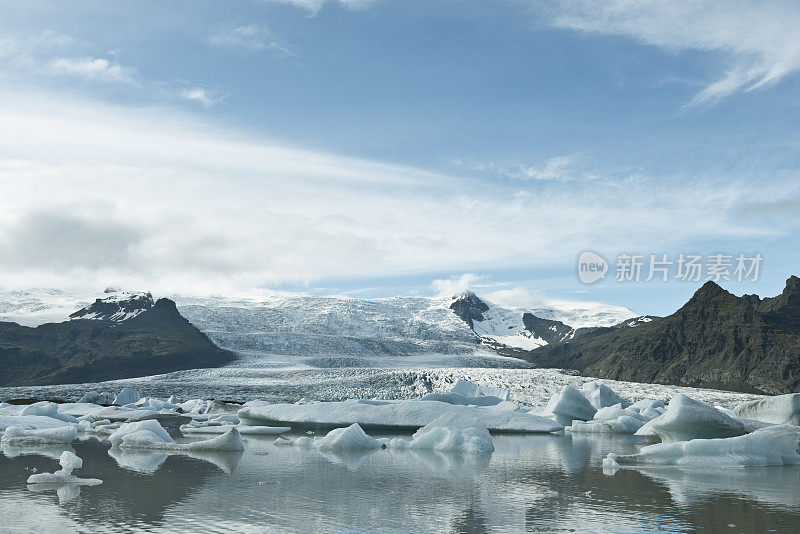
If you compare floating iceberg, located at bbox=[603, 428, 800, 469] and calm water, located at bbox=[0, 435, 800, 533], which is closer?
calm water, located at bbox=[0, 435, 800, 533]

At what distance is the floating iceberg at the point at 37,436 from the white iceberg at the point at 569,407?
21.1 metres

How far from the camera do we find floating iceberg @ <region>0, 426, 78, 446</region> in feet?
65.8

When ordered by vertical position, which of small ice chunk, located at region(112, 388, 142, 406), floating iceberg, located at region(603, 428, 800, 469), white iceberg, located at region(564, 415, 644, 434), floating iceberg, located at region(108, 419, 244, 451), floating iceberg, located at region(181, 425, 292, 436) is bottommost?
small ice chunk, located at region(112, 388, 142, 406)

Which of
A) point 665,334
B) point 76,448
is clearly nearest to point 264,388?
point 76,448

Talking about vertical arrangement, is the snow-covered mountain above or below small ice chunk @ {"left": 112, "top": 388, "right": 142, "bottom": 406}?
above

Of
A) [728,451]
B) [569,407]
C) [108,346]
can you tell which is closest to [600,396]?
[569,407]

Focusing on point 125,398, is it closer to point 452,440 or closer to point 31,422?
point 31,422

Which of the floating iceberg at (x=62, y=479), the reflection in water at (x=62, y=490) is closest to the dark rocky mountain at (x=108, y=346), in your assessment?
the floating iceberg at (x=62, y=479)

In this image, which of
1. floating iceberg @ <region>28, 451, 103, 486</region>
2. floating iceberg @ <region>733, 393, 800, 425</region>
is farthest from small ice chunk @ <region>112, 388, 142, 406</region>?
floating iceberg @ <region>733, 393, 800, 425</region>

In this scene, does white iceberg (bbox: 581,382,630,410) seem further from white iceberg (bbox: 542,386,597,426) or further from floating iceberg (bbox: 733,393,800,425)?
floating iceberg (bbox: 733,393,800,425)

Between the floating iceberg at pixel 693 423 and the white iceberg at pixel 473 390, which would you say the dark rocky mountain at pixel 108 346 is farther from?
the floating iceberg at pixel 693 423

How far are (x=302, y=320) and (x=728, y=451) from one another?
113 m

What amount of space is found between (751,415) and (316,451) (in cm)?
1724

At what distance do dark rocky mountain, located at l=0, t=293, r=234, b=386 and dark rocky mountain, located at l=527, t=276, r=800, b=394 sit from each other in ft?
239
